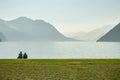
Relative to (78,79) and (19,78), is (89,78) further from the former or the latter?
(19,78)

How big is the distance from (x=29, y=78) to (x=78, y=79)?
12.8ft

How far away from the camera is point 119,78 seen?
19906mm

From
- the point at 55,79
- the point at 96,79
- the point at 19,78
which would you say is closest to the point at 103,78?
the point at 96,79

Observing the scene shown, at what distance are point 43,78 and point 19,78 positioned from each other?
6.24 ft

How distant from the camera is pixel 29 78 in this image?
786 inches

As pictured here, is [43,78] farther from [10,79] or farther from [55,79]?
[10,79]

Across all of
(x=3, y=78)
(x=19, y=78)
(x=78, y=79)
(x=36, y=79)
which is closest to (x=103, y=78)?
(x=78, y=79)

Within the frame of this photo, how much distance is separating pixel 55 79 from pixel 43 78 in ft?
3.51

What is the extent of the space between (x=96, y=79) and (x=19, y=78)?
20.0 feet

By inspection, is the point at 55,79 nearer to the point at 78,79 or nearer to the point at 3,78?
the point at 78,79

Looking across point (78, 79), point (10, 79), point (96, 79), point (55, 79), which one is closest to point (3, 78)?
point (10, 79)

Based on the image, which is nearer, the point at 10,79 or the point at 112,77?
the point at 10,79

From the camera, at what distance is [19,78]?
1986cm

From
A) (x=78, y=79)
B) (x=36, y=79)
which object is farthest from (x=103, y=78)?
(x=36, y=79)
